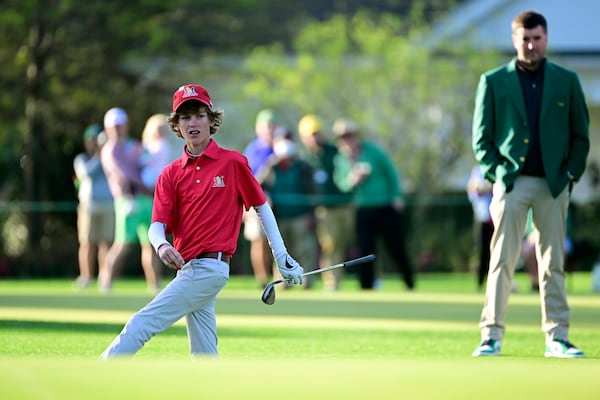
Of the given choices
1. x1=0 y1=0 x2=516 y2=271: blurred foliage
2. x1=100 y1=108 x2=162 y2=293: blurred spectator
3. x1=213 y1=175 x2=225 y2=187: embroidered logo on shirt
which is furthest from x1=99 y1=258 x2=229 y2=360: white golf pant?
x1=0 y1=0 x2=516 y2=271: blurred foliage

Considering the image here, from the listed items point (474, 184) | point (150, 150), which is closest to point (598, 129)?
point (474, 184)

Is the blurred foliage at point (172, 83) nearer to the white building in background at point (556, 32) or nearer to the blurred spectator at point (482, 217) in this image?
the white building in background at point (556, 32)

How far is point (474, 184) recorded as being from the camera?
21172 mm

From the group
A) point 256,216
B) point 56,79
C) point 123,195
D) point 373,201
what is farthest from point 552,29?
point 123,195

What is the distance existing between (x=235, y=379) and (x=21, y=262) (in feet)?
73.2

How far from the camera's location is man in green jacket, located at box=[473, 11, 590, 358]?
34.3ft

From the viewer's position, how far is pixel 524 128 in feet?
34.4

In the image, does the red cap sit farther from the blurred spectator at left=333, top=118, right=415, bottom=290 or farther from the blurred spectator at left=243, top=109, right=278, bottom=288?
the blurred spectator at left=333, top=118, right=415, bottom=290

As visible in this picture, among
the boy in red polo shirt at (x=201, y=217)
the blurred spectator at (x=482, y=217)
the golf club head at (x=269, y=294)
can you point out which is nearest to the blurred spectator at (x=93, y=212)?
the blurred spectator at (x=482, y=217)

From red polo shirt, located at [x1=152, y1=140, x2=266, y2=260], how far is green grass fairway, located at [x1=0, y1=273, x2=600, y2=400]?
91 cm

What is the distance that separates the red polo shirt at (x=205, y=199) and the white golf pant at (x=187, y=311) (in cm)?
13

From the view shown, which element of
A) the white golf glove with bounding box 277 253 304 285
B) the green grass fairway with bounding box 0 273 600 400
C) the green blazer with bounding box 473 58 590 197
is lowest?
the green grass fairway with bounding box 0 273 600 400

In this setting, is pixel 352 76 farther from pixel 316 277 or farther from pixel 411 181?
pixel 316 277

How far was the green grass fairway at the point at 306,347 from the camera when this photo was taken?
5133 mm
